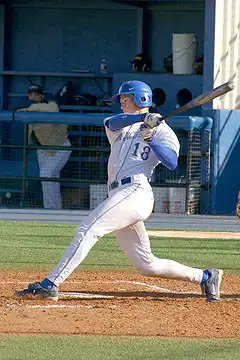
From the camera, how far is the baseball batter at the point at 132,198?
23.9ft

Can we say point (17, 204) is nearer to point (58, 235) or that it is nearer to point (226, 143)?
point (226, 143)

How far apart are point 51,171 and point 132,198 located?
10097mm

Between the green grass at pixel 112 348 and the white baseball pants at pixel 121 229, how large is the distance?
114 centimetres

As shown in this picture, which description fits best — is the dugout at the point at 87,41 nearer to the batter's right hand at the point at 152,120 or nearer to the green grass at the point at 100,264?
the green grass at the point at 100,264

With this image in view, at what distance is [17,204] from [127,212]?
1054 centimetres

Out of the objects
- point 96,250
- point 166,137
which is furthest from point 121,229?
point 96,250

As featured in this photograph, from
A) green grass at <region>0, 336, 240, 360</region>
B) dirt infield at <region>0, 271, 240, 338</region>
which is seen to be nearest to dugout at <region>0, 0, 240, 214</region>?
dirt infield at <region>0, 271, 240, 338</region>

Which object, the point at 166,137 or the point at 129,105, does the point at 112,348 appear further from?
the point at 129,105

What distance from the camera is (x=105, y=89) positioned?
69.3 feet

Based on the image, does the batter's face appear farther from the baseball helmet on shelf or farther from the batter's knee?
the baseball helmet on shelf

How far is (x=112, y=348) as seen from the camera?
5895 millimetres

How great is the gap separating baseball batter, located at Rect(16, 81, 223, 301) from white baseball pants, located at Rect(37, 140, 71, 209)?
965cm

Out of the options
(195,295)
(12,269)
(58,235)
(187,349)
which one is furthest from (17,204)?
(187,349)

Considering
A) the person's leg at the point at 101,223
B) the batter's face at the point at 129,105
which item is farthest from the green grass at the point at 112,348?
the batter's face at the point at 129,105
